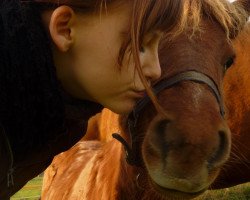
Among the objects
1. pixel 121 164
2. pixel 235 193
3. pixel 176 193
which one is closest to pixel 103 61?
pixel 176 193

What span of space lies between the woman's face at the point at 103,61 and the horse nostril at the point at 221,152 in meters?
0.37

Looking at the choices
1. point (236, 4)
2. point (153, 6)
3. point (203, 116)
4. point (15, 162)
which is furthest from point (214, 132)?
point (236, 4)

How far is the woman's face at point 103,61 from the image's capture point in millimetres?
1058

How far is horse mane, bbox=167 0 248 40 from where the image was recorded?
170 centimetres

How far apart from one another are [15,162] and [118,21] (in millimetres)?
475

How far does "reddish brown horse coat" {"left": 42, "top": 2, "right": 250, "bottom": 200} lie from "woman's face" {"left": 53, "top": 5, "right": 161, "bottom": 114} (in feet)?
0.86

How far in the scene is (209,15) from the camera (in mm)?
1846

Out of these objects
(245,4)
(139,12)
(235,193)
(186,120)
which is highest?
(139,12)

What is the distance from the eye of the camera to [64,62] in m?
1.09

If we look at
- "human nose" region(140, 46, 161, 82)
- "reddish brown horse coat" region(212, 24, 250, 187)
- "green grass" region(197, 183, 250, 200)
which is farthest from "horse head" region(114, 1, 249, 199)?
"green grass" region(197, 183, 250, 200)

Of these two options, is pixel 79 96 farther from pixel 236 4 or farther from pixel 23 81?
pixel 236 4

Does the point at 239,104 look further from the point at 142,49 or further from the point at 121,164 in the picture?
the point at 142,49

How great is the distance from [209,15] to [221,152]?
2.20 feet

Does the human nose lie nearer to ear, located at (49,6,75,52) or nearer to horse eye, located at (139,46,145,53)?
horse eye, located at (139,46,145,53)
